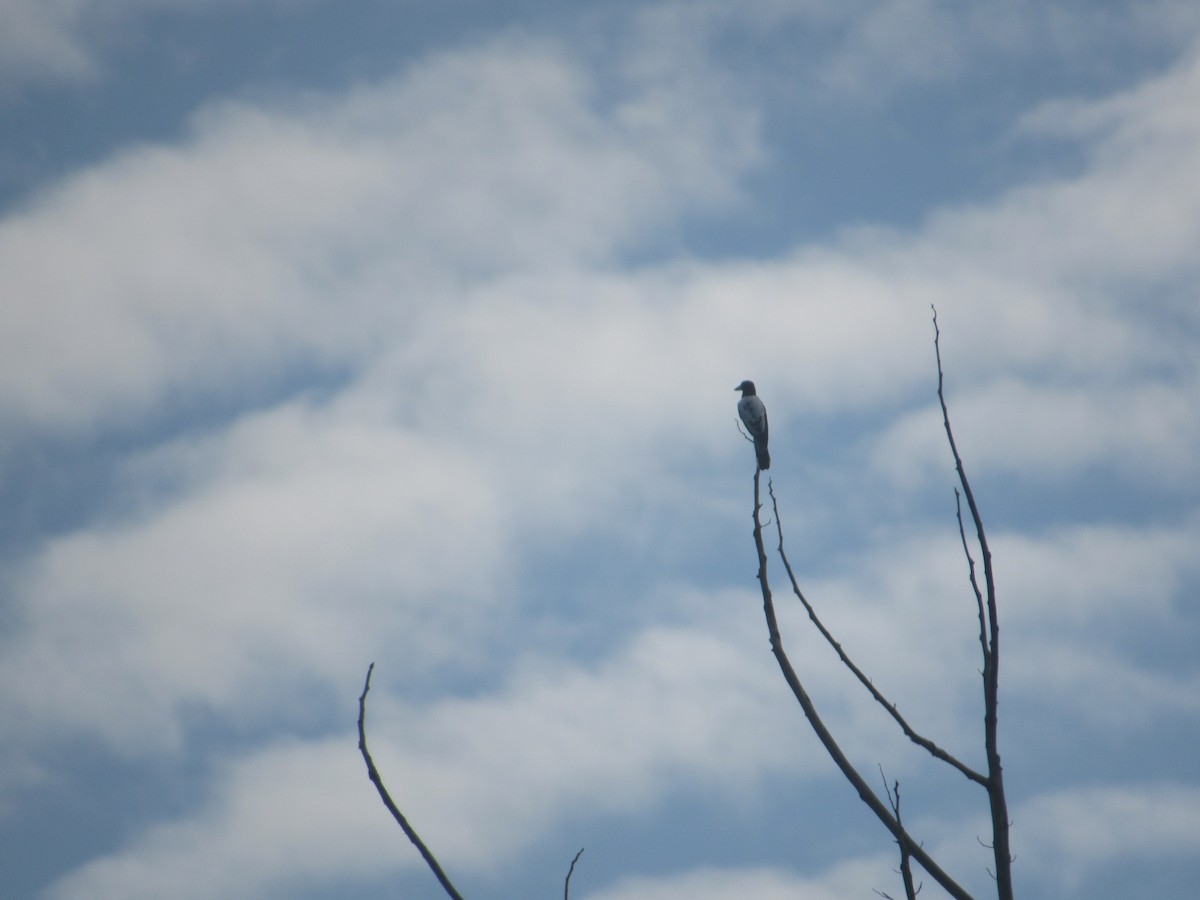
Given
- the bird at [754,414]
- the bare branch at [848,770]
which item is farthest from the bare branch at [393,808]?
the bird at [754,414]

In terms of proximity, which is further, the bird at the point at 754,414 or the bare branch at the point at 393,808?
the bird at the point at 754,414

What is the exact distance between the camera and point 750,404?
2231cm

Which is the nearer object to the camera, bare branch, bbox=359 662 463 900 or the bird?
bare branch, bbox=359 662 463 900

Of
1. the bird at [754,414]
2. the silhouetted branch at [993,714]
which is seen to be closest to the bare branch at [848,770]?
the silhouetted branch at [993,714]

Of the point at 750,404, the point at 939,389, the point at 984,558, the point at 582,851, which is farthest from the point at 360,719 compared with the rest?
the point at 750,404

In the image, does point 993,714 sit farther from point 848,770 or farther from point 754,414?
point 754,414

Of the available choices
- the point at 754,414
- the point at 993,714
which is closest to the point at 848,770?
the point at 993,714

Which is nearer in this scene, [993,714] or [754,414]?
[993,714]

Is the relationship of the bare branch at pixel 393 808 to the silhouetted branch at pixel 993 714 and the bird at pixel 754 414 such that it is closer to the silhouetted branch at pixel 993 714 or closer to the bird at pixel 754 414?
the silhouetted branch at pixel 993 714

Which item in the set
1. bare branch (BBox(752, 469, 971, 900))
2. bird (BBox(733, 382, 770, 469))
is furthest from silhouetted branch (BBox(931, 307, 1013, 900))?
bird (BBox(733, 382, 770, 469))

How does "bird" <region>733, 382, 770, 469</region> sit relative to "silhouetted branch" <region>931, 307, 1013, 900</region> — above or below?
above

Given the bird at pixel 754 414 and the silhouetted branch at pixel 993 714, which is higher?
the bird at pixel 754 414

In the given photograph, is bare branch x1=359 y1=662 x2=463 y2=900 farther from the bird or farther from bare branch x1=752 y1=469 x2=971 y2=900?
the bird

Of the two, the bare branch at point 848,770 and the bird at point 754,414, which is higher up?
the bird at point 754,414
